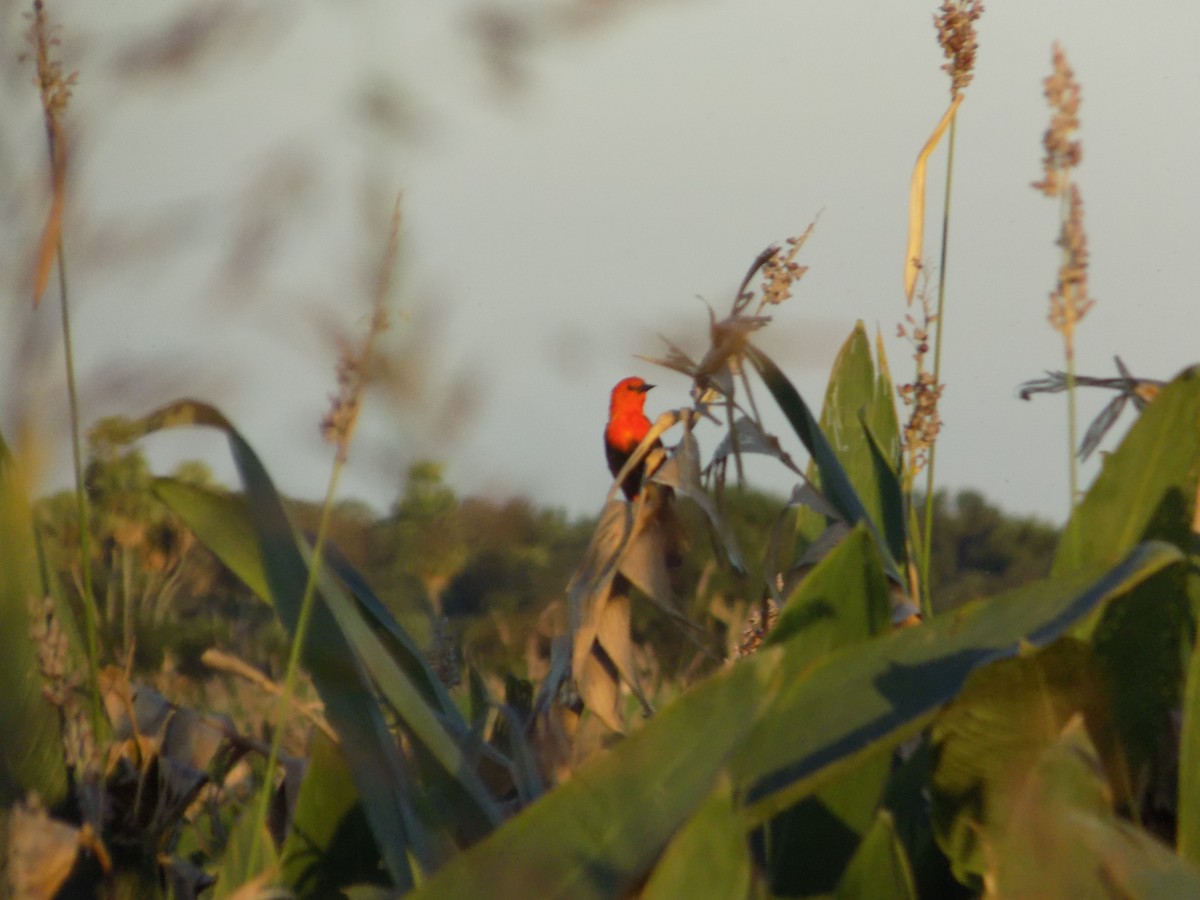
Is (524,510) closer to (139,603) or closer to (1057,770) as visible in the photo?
(1057,770)

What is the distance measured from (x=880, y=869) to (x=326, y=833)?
357mm

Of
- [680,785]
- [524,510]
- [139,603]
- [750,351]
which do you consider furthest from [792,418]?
[139,603]

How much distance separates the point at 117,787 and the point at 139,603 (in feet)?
3.34

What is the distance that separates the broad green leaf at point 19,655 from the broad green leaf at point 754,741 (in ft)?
1.05

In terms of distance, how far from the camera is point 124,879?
2.62 ft

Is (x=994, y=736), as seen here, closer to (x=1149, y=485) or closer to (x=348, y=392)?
(x=1149, y=485)

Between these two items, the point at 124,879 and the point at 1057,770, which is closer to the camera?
the point at 1057,770

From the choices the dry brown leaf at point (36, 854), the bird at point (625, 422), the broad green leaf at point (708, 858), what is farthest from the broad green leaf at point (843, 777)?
the bird at point (625, 422)

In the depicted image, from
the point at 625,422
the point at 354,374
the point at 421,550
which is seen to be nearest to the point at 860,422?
the point at 421,550

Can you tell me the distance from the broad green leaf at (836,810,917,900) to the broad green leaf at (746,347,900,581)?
251 mm

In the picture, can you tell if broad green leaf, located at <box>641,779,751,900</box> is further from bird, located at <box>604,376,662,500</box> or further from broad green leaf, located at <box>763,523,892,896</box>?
bird, located at <box>604,376,662,500</box>

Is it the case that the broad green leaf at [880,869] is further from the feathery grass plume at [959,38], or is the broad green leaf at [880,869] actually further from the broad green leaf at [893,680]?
the feathery grass plume at [959,38]

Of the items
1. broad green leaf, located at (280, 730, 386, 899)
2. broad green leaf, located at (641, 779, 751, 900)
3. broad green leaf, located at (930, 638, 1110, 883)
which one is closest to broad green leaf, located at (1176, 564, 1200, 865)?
broad green leaf, located at (930, 638, 1110, 883)

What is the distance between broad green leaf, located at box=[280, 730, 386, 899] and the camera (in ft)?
2.52
